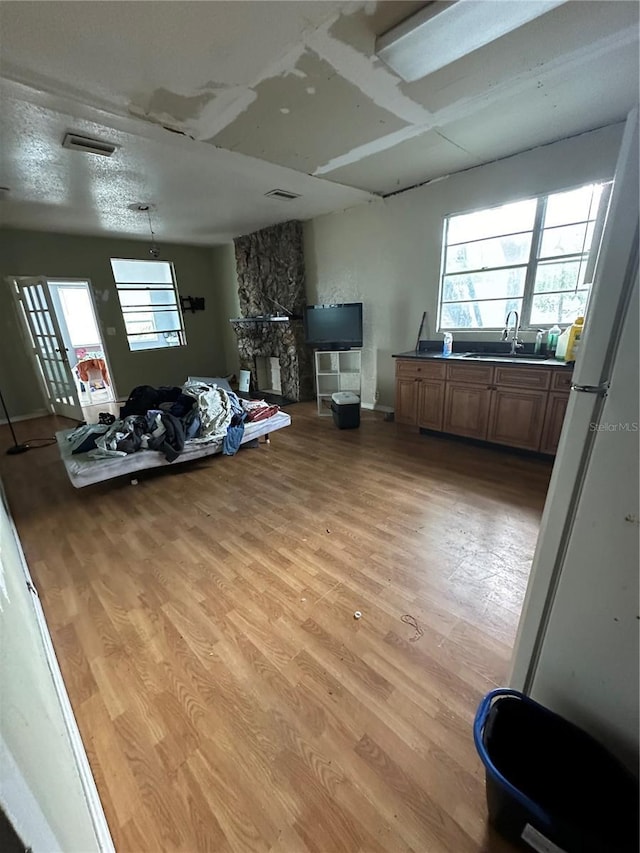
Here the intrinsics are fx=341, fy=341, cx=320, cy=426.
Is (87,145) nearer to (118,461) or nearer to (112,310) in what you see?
(118,461)

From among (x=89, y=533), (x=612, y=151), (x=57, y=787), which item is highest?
(x=612, y=151)

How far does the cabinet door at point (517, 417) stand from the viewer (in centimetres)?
299

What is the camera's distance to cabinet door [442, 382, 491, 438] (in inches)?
130

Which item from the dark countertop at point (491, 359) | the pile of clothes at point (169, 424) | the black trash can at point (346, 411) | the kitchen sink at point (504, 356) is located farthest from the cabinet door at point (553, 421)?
the pile of clothes at point (169, 424)

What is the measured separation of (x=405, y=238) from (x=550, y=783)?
447cm

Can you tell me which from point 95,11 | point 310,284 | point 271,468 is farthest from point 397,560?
point 310,284

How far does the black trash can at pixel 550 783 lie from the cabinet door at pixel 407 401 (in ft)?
10.1

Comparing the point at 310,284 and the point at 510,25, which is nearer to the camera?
the point at 510,25

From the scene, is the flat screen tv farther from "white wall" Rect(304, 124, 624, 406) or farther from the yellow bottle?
the yellow bottle

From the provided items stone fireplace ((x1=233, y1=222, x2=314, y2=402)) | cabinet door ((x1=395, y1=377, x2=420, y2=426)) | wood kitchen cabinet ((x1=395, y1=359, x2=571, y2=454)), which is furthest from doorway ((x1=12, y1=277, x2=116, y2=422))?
wood kitchen cabinet ((x1=395, y1=359, x2=571, y2=454))

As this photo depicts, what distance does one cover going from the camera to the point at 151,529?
2393mm

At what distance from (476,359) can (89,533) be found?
3.54 m

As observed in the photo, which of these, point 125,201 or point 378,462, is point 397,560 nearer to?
point 378,462

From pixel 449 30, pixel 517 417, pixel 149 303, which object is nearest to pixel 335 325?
pixel 517 417
